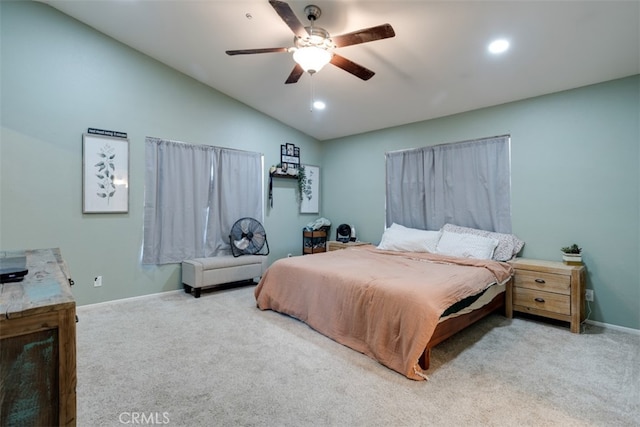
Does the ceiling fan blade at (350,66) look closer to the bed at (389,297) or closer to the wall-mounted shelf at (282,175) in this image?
the bed at (389,297)

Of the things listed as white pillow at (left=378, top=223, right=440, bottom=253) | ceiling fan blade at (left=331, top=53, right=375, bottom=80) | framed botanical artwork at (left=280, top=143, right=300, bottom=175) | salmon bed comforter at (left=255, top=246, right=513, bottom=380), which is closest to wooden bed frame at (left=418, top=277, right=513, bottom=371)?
salmon bed comforter at (left=255, top=246, right=513, bottom=380)

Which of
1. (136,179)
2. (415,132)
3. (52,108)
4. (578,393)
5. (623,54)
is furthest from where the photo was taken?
(415,132)

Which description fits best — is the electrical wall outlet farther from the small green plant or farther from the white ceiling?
the white ceiling

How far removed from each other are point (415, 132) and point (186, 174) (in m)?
3.38

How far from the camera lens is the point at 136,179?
3875 millimetres

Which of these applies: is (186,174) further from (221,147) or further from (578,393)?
(578,393)

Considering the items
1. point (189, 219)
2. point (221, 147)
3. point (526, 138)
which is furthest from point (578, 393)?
point (221, 147)

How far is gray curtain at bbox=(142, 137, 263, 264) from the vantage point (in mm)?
4000

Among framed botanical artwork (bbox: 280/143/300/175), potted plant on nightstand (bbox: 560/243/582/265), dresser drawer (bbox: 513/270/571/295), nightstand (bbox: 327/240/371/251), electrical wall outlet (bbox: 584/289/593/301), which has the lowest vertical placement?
electrical wall outlet (bbox: 584/289/593/301)

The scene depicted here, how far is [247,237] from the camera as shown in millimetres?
4598

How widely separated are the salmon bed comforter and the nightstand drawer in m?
0.29

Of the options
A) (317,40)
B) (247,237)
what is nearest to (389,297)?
(317,40)

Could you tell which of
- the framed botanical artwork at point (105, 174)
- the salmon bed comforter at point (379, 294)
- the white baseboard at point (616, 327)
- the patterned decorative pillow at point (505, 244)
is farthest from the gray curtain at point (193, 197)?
the white baseboard at point (616, 327)

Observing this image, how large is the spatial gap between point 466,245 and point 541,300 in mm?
891
